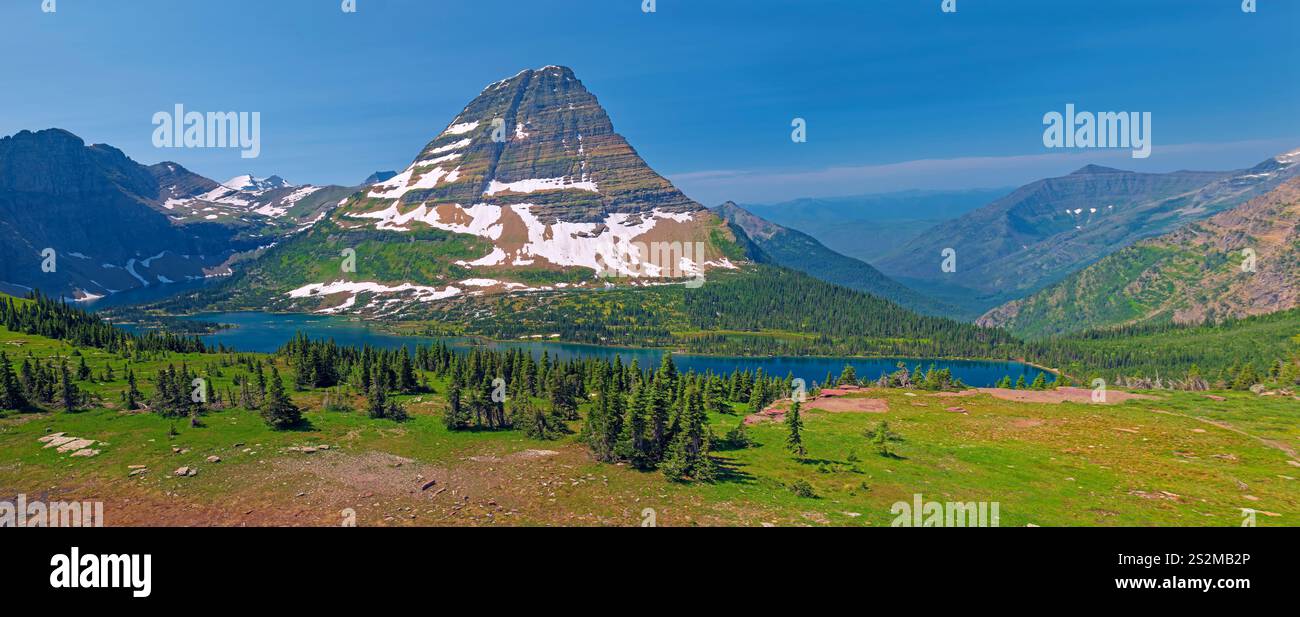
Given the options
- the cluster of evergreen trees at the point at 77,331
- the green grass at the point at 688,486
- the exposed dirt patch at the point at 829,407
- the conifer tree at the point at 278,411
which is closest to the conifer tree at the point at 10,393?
the green grass at the point at 688,486

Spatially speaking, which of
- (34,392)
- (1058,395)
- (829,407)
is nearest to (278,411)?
(34,392)

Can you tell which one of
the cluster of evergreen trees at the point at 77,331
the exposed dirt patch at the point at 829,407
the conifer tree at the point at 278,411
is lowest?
the exposed dirt patch at the point at 829,407

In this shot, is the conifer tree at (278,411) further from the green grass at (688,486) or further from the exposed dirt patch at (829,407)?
the exposed dirt patch at (829,407)

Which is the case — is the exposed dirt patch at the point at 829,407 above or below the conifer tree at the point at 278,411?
below

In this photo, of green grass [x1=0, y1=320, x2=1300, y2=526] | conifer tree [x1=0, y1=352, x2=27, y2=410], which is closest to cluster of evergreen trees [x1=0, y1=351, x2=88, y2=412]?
conifer tree [x1=0, y1=352, x2=27, y2=410]

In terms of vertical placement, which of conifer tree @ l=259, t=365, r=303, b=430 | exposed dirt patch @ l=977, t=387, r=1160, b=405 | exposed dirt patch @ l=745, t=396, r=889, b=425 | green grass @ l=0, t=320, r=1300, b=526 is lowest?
exposed dirt patch @ l=745, t=396, r=889, b=425

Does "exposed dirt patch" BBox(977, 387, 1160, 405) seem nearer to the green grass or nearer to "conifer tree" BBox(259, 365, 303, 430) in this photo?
the green grass

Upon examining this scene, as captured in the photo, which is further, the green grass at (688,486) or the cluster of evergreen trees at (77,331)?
the cluster of evergreen trees at (77,331)

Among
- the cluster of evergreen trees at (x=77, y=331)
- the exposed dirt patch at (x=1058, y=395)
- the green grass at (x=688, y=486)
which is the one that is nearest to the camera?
the green grass at (x=688, y=486)
